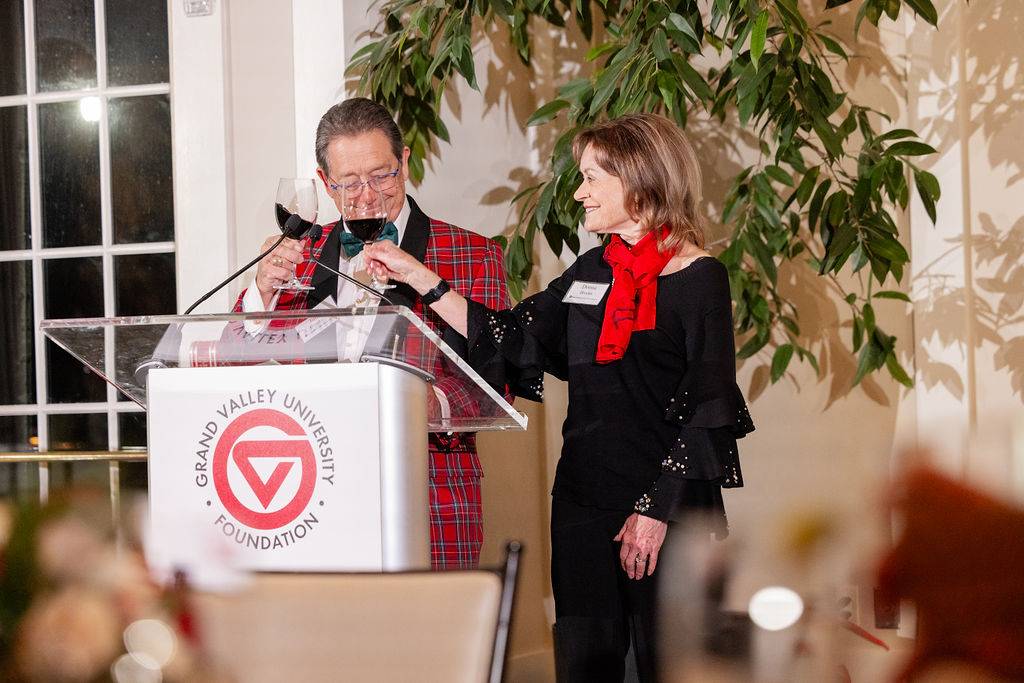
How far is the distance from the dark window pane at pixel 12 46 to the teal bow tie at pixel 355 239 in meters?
1.83

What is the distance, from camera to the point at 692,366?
1.73 meters

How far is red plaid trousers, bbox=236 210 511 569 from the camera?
1.93 meters

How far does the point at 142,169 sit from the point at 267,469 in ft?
7.39

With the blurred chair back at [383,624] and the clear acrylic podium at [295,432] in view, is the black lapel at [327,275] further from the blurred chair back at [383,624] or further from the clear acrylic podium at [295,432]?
the blurred chair back at [383,624]

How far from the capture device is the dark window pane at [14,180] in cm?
329

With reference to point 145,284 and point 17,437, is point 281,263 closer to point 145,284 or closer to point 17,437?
point 145,284

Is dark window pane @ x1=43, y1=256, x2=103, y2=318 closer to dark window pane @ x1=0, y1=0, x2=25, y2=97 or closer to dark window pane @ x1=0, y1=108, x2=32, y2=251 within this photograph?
dark window pane @ x1=0, y1=108, x2=32, y2=251

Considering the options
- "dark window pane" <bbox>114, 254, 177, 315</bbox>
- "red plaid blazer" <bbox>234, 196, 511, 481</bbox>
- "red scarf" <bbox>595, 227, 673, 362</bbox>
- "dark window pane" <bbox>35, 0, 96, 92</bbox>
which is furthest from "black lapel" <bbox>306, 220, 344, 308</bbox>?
"dark window pane" <bbox>35, 0, 96, 92</bbox>

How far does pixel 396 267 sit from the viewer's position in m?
1.73

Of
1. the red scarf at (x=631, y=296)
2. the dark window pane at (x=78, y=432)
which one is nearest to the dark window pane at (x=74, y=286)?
the dark window pane at (x=78, y=432)

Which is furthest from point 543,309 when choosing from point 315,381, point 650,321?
point 315,381

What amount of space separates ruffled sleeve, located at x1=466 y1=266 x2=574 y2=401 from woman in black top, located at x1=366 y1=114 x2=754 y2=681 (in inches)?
0.7

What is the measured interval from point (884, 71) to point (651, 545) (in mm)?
2115

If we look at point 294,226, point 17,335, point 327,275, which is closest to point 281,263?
point 294,226
